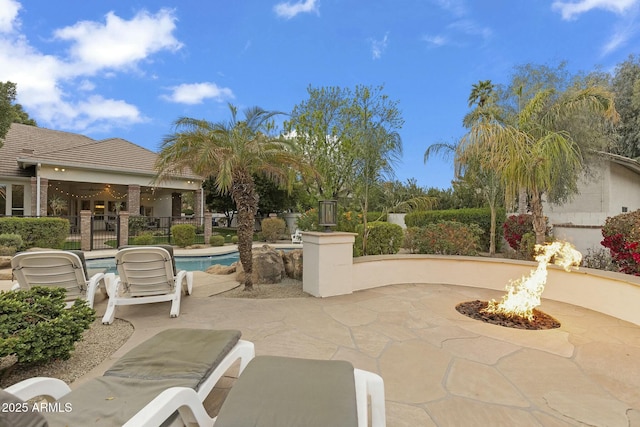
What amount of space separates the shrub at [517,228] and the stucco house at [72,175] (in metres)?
12.0

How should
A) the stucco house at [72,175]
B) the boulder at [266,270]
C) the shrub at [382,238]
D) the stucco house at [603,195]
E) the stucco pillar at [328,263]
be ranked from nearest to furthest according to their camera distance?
the stucco pillar at [328,263]
the boulder at [266,270]
the shrub at [382,238]
the stucco house at [603,195]
the stucco house at [72,175]

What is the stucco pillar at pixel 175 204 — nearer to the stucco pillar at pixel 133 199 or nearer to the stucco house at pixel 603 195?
the stucco pillar at pixel 133 199

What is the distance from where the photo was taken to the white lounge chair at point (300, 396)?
1.47 meters

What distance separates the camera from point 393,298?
528 centimetres

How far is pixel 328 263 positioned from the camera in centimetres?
545

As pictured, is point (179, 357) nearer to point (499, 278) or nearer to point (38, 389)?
point (38, 389)

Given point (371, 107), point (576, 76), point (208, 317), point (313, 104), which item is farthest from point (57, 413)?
point (576, 76)

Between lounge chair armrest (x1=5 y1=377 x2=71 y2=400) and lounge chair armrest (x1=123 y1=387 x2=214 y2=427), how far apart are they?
2.34 feet

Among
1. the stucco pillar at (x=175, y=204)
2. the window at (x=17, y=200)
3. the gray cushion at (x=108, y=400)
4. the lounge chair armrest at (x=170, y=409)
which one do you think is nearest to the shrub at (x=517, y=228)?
the lounge chair armrest at (x=170, y=409)

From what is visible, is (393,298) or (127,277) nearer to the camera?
(127,277)

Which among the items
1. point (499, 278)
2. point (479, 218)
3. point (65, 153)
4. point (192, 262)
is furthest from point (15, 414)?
point (65, 153)

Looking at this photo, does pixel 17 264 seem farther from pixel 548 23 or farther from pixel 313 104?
pixel 548 23

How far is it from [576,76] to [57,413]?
16.8m

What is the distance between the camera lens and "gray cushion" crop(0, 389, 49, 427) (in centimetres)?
99
